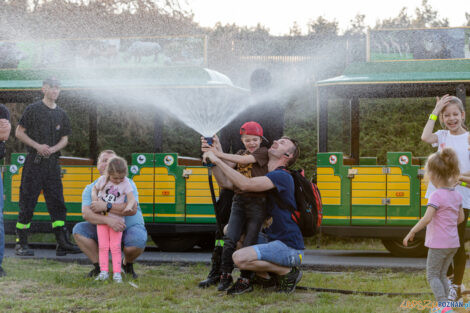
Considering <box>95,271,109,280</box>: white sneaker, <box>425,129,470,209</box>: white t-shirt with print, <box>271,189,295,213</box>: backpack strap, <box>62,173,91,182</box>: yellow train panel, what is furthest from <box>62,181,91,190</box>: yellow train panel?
<box>425,129,470,209</box>: white t-shirt with print

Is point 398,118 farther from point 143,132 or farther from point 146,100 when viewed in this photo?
point 146,100

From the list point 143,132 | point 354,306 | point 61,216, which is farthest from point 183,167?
point 143,132

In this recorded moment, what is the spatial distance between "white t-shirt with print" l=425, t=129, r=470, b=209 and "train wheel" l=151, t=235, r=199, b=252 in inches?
200

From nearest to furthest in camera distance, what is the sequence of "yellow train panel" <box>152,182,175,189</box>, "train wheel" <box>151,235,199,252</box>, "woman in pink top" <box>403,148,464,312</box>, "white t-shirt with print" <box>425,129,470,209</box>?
"woman in pink top" <box>403,148,464,312</box> → "white t-shirt with print" <box>425,129,470,209</box> → "yellow train panel" <box>152,182,175,189</box> → "train wheel" <box>151,235,199,252</box>

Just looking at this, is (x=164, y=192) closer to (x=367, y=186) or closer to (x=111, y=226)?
(x=367, y=186)

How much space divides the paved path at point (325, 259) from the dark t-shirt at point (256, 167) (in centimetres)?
232

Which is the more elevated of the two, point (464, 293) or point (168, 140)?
point (168, 140)

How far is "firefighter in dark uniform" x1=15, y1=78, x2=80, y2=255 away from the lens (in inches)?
298

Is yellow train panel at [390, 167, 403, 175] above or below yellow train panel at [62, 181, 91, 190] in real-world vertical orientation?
above

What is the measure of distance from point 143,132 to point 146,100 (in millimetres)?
5703

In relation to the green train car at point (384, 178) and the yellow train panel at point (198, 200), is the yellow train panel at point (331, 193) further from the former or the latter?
the yellow train panel at point (198, 200)

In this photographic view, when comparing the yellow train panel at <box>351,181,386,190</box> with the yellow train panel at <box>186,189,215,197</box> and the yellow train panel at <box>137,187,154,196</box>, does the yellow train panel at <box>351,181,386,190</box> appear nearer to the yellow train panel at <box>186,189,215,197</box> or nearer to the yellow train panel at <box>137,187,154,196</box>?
the yellow train panel at <box>186,189,215,197</box>

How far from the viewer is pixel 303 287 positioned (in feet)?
17.5

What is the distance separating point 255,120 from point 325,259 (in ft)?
10.2
